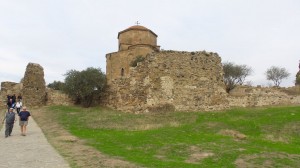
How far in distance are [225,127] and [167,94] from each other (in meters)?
7.58

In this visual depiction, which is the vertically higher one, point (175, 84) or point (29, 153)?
point (175, 84)

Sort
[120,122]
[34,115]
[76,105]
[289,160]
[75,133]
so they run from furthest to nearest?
1. [76,105]
2. [34,115]
3. [120,122]
4. [75,133]
5. [289,160]

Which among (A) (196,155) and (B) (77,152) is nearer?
(A) (196,155)

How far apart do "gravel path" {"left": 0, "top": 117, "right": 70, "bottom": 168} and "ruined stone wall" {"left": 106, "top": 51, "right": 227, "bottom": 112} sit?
9936 mm

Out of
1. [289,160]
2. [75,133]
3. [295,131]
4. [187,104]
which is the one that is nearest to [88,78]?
[187,104]

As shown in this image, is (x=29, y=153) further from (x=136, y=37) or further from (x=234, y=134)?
(x=136, y=37)

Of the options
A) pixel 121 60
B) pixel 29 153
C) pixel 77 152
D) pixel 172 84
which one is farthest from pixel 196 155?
pixel 121 60

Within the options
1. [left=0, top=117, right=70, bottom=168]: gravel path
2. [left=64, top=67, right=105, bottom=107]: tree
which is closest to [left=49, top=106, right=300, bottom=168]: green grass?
[left=0, top=117, right=70, bottom=168]: gravel path

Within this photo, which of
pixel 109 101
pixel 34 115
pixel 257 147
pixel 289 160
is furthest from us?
pixel 109 101

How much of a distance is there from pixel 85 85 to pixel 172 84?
7.13m

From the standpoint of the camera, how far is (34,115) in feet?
77.3

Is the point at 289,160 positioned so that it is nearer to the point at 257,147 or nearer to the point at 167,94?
the point at 257,147

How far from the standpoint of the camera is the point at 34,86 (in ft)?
95.7

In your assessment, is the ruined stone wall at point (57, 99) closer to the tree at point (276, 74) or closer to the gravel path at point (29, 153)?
the gravel path at point (29, 153)
